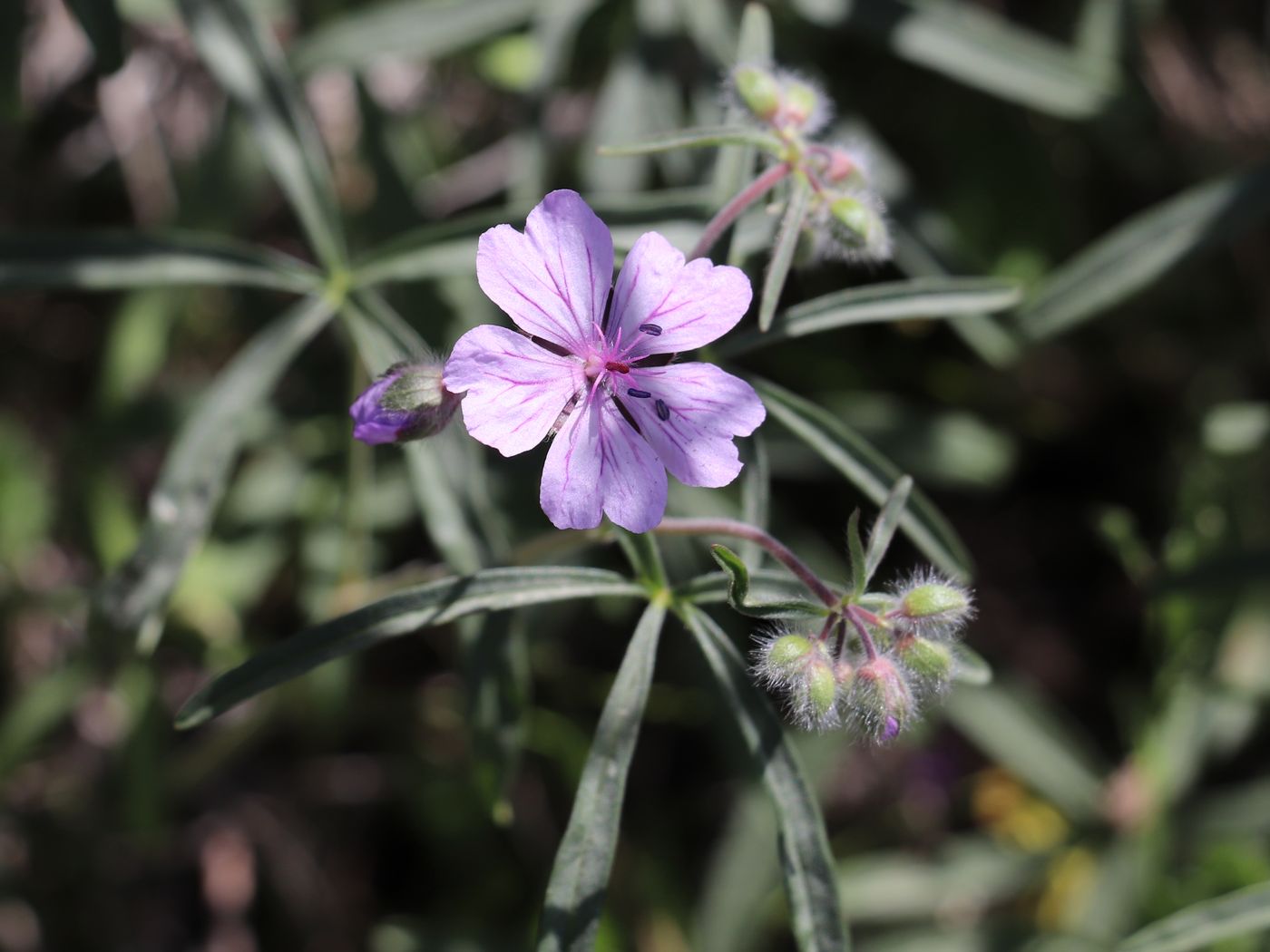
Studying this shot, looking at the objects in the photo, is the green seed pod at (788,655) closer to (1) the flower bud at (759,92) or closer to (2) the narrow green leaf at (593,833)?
(2) the narrow green leaf at (593,833)

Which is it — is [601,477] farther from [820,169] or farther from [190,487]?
[190,487]

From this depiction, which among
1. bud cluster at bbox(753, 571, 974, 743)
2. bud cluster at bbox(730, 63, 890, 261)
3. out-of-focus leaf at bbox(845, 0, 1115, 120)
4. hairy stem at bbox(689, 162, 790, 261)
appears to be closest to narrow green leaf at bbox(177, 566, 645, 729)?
bud cluster at bbox(753, 571, 974, 743)

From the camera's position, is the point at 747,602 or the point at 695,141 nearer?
the point at 747,602

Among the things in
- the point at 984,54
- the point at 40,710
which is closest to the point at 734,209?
the point at 984,54

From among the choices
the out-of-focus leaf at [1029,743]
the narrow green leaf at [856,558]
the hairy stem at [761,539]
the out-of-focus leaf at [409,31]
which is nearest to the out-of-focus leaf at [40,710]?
the out-of-focus leaf at [409,31]

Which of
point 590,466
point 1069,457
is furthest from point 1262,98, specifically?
point 590,466

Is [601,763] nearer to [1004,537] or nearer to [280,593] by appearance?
[280,593]
